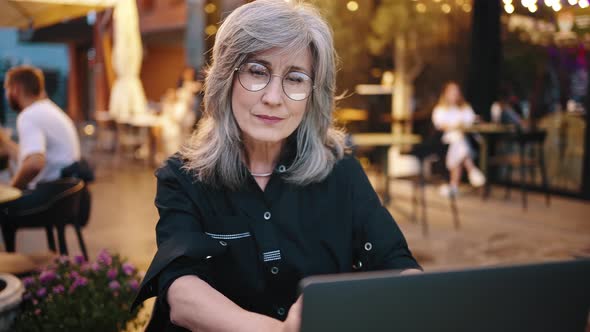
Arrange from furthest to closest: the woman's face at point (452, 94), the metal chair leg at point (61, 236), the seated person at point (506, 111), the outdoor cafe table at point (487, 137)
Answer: the seated person at point (506, 111) → the woman's face at point (452, 94) → the outdoor cafe table at point (487, 137) → the metal chair leg at point (61, 236)

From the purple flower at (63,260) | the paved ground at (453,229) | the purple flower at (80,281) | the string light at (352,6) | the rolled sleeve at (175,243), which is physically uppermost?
the string light at (352,6)

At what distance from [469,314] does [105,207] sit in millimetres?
6179

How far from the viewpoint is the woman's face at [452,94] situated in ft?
25.5

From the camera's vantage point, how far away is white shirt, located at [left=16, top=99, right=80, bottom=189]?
3.62 meters

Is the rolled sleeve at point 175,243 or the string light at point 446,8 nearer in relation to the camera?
the rolled sleeve at point 175,243

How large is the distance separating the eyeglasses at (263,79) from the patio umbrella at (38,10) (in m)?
1.67

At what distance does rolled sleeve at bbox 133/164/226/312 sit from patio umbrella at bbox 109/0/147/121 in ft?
19.3

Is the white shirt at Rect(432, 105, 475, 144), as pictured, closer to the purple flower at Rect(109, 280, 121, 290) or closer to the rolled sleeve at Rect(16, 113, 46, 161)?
the rolled sleeve at Rect(16, 113, 46, 161)

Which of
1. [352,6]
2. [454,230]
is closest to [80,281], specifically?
[454,230]

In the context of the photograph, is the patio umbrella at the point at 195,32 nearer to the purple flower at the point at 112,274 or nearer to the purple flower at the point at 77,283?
the purple flower at the point at 112,274

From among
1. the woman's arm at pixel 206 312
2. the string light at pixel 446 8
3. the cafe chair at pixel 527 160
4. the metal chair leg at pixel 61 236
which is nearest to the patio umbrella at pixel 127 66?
the metal chair leg at pixel 61 236

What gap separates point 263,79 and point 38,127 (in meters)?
2.81

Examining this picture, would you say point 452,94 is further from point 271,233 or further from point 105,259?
point 271,233

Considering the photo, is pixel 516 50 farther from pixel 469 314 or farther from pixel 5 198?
pixel 469 314
